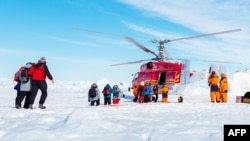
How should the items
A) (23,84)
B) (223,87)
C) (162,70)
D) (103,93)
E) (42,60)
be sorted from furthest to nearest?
(162,70), (223,87), (103,93), (23,84), (42,60)

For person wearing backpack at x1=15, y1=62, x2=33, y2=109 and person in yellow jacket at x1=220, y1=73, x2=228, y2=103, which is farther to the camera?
person in yellow jacket at x1=220, y1=73, x2=228, y2=103

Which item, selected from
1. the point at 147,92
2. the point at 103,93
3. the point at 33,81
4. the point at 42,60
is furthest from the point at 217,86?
the point at 33,81

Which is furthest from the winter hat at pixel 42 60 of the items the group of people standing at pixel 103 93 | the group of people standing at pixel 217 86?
the group of people standing at pixel 217 86

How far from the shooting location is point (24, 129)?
22.9ft

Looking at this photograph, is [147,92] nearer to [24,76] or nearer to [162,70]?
[162,70]

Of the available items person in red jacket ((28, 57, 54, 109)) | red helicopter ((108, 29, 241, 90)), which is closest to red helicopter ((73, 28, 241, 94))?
red helicopter ((108, 29, 241, 90))

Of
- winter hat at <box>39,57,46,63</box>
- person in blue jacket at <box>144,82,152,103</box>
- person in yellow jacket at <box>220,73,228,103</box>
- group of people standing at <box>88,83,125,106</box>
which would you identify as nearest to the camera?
winter hat at <box>39,57,46,63</box>

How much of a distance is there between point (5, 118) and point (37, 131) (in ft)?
8.35

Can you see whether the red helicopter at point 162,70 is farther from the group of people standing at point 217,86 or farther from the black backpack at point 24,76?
the black backpack at point 24,76

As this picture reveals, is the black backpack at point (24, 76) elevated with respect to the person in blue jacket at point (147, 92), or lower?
elevated

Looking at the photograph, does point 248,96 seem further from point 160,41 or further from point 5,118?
point 5,118

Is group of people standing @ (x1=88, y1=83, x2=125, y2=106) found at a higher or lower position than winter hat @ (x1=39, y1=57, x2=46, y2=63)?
lower

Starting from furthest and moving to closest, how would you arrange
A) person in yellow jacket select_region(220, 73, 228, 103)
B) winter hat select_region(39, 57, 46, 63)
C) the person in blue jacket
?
1. the person in blue jacket
2. person in yellow jacket select_region(220, 73, 228, 103)
3. winter hat select_region(39, 57, 46, 63)

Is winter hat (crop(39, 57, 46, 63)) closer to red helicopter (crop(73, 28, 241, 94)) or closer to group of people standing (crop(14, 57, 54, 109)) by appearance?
group of people standing (crop(14, 57, 54, 109))
